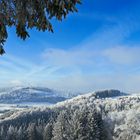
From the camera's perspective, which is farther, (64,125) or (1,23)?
(64,125)

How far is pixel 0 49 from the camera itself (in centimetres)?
955

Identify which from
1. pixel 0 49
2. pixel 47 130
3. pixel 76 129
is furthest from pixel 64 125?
pixel 0 49

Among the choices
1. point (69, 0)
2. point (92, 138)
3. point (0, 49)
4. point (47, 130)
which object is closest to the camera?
point (69, 0)

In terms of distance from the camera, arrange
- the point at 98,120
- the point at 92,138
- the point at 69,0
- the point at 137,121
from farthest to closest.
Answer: the point at 137,121 → the point at 98,120 → the point at 92,138 → the point at 69,0

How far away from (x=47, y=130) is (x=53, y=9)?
9209 centimetres

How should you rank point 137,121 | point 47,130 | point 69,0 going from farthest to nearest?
point 47,130, point 137,121, point 69,0

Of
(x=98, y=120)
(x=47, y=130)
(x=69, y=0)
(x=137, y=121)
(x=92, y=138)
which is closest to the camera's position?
(x=69, y=0)

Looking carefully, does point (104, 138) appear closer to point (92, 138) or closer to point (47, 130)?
point (92, 138)

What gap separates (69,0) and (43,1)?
0.61 metres

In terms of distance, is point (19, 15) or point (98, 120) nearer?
point (19, 15)

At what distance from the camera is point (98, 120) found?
8175 centimetres

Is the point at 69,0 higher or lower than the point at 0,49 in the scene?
higher

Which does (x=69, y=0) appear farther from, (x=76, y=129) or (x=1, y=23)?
(x=76, y=129)

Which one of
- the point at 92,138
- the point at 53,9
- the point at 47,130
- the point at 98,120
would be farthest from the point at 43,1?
the point at 47,130
